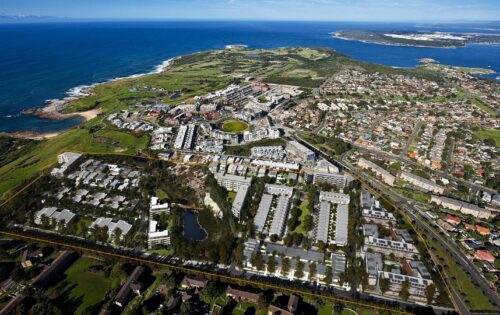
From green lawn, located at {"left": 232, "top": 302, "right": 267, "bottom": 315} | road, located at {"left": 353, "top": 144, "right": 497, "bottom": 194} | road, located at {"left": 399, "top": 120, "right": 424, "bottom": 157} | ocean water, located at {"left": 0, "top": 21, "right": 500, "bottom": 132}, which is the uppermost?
ocean water, located at {"left": 0, "top": 21, "right": 500, "bottom": 132}

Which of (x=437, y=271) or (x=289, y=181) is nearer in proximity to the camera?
(x=437, y=271)

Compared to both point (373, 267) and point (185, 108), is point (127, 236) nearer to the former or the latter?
point (373, 267)

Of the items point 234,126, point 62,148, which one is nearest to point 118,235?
point 62,148

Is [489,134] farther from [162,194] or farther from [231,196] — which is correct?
[162,194]

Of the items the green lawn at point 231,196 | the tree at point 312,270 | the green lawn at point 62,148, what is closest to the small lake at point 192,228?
the green lawn at point 231,196

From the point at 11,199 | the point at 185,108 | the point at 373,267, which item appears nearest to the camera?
the point at 373,267

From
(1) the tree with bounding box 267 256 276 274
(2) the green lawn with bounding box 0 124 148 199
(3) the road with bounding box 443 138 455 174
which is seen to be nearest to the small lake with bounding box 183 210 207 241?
(1) the tree with bounding box 267 256 276 274

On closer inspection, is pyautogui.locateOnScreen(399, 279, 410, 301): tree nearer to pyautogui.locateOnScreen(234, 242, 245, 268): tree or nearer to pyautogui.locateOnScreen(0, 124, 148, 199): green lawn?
pyautogui.locateOnScreen(234, 242, 245, 268): tree

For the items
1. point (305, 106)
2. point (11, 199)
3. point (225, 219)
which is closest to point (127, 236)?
point (225, 219)

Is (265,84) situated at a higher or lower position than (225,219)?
higher
